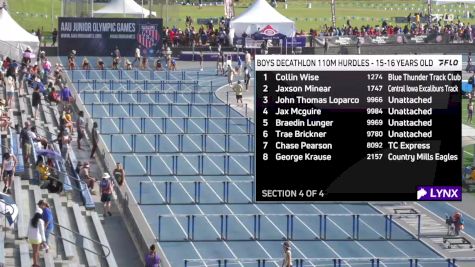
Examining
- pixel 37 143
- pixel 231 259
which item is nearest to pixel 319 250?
pixel 231 259

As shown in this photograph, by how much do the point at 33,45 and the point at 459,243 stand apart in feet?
112

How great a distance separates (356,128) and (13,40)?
4438 centimetres

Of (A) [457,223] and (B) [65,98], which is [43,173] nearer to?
(A) [457,223]

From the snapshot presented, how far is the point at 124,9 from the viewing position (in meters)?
71.8

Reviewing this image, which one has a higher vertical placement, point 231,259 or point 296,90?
point 296,90

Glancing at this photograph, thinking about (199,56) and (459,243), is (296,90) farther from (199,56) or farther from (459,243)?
(199,56)

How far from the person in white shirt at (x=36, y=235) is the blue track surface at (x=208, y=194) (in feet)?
12.7

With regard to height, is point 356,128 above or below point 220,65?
above

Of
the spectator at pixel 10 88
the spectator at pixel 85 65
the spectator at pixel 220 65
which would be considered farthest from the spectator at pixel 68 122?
the spectator at pixel 220 65

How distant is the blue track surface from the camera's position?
30281 millimetres

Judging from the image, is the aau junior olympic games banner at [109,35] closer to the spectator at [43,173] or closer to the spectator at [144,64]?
the spectator at [144,64]

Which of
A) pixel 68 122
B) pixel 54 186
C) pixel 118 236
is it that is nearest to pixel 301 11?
pixel 68 122

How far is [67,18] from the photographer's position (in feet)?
217

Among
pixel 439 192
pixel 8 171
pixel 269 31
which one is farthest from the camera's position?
pixel 269 31
